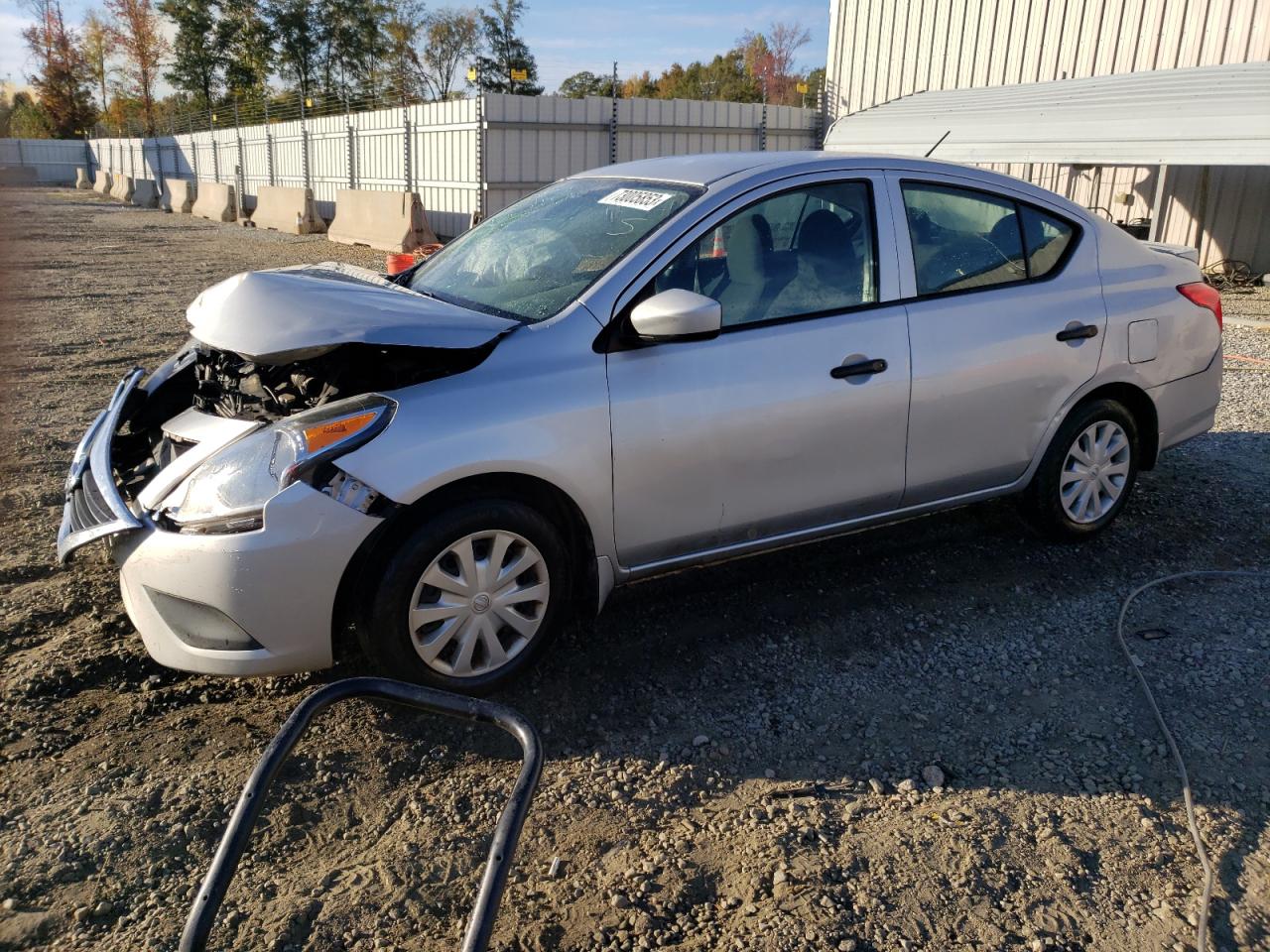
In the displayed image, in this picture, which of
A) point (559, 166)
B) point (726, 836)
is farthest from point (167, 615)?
point (559, 166)

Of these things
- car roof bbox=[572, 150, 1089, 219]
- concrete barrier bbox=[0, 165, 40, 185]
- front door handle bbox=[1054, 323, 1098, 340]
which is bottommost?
front door handle bbox=[1054, 323, 1098, 340]

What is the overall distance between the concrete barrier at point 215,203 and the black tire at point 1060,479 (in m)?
27.0

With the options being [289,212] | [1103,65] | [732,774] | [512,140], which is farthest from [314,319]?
[289,212]

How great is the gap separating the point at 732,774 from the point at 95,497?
2306 mm

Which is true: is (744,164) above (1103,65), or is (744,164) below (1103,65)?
below

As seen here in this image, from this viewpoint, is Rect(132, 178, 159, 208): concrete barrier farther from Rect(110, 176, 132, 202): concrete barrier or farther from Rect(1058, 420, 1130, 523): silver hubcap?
Rect(1058, 420, 1130, 523): silver hubcap

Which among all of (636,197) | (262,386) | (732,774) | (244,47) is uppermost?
(244,47)

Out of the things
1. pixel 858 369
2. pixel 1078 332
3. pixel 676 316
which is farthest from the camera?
pixel 1078 332

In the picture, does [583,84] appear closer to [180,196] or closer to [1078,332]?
[180,196]

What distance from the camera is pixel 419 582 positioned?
313 centimetres

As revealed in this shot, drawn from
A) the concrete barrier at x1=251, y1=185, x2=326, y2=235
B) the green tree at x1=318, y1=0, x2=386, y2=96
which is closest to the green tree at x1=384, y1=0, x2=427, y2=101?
the green tree at x1=318, y1=0, x2=386, y2=96

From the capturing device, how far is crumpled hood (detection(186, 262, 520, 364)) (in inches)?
125

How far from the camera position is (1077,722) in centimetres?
332

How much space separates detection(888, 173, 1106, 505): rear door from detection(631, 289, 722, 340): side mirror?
1.03 metres
